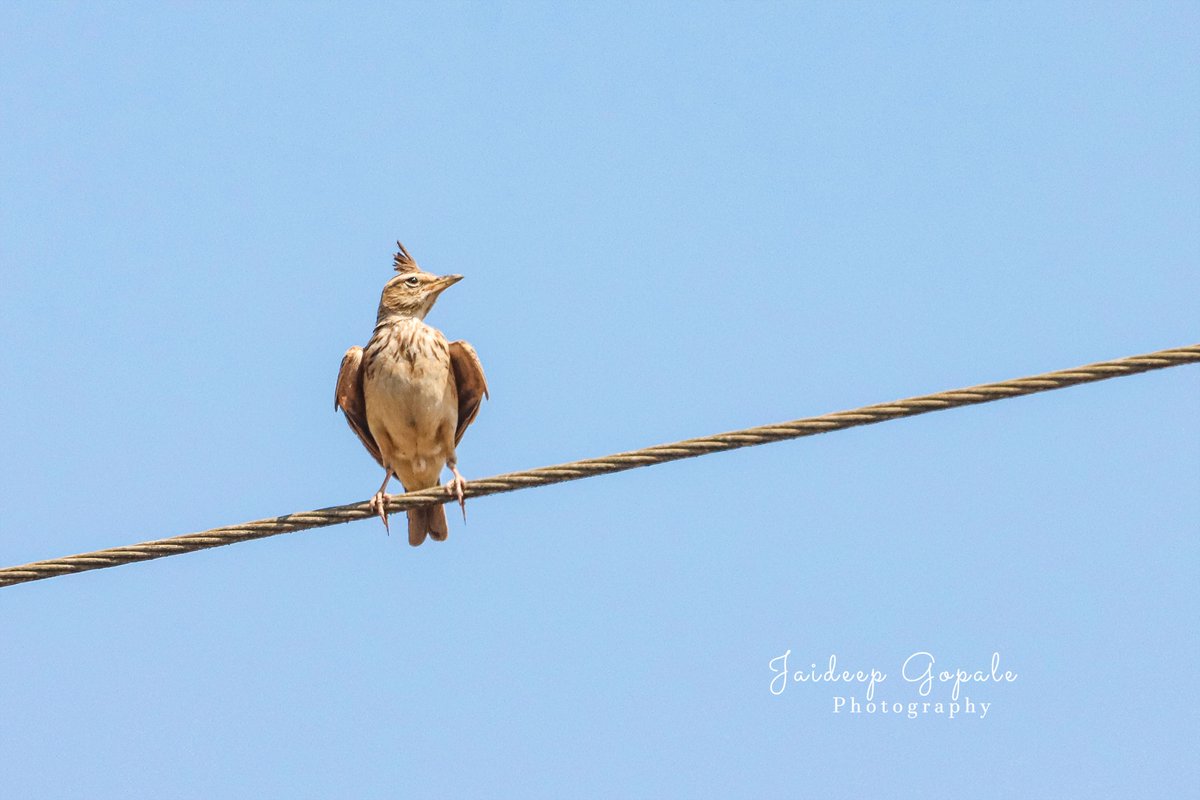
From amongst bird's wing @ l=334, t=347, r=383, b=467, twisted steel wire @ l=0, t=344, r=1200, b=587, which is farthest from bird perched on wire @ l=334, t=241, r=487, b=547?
twisted steel wire @ l=0, t=344, r=1200, b=587

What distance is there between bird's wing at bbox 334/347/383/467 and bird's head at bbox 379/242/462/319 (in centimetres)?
48

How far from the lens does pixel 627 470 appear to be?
6.36 metres

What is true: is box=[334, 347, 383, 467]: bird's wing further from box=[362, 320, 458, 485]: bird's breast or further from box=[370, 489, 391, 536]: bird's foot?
box=[370, 489, 391, 536]: bird's foot

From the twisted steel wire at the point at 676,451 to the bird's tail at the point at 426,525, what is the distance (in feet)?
9.10

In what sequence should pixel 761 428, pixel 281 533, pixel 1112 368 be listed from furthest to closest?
pixel 281 533, pixel 761 428, pixel 1112 368

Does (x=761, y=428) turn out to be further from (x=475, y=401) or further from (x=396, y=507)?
(x=475, y=401)

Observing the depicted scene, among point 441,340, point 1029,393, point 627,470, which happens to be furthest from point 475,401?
point 1029,393

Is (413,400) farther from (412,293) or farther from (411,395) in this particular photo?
(412,293)

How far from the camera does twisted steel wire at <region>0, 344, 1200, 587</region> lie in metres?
5.73

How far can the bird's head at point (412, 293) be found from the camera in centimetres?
1034

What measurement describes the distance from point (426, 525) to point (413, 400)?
78 centimetres

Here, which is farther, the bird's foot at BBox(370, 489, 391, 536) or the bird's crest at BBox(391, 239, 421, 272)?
the bird's crest at BBox(391, 239, 421, 272)

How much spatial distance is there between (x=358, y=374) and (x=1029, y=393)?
5021 mm

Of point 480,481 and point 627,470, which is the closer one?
point 627,470
